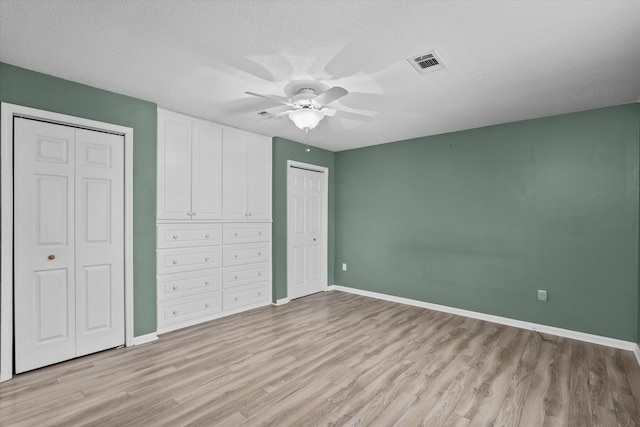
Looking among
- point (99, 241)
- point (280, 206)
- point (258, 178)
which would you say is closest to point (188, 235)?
point (99, 241)

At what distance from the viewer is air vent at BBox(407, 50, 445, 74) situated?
2.31 m

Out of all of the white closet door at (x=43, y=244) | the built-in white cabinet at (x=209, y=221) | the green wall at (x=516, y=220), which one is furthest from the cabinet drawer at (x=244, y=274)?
the green wall at (x=516, y=220)

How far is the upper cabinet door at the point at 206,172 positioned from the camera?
384cm

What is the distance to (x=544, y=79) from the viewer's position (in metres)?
2.69

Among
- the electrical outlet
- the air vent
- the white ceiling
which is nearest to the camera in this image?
the white ceiling

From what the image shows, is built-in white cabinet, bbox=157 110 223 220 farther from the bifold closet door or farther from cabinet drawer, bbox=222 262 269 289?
cabinet drawer, bbox=222 262 269 289

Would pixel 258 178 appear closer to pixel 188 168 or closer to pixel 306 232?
pixel 188 168

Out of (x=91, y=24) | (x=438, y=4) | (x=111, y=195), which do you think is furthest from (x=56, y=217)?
(x=438, y=4)

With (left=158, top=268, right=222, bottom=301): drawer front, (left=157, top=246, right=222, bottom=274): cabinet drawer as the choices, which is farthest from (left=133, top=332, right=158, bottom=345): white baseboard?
(left=157, top=246, right=222, bottom=274): cabinet drawer

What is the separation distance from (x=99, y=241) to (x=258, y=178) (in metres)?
2.17

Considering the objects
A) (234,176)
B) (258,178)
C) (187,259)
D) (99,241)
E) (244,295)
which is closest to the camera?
(99,241)

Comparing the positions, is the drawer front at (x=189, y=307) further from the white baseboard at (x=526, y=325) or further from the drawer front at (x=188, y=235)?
the white baseboard at (x=526, y=325)

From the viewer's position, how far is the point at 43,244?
8.71ft

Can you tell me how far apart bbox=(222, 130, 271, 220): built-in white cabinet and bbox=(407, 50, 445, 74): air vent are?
8.74ft
